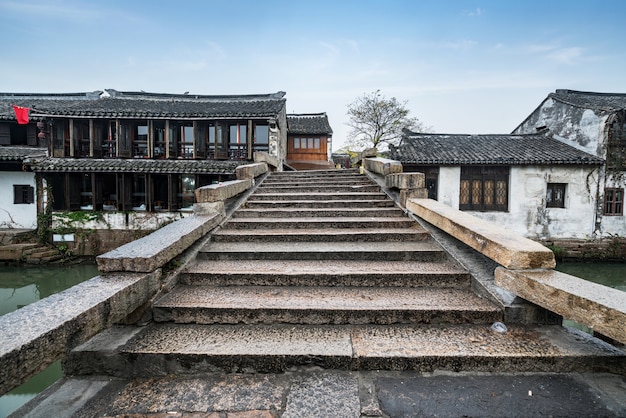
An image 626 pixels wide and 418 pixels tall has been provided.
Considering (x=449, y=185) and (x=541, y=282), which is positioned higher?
(x=449, y=185)

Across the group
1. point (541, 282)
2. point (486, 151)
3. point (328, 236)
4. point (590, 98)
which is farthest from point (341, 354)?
point (590, 98)

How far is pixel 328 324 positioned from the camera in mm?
2621

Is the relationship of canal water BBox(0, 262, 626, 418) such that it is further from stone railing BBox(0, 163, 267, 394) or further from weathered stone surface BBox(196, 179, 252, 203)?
stone railing BBox(0, 163, 267, 394)

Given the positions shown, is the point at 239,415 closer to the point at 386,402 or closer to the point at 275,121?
the point at 386,402

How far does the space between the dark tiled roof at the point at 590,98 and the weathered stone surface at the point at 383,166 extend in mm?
13331

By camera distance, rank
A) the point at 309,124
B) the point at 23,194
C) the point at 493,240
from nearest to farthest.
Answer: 1. the point at 493,240
2. the point at 23,194
3. the point at 309,124

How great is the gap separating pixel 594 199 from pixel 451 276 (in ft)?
50.0

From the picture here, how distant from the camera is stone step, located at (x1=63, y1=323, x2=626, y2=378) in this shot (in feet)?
6.91

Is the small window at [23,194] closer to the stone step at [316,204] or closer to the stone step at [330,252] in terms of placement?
the stone step at [316,204]

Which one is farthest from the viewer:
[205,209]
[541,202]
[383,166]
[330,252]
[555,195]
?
[555,195]

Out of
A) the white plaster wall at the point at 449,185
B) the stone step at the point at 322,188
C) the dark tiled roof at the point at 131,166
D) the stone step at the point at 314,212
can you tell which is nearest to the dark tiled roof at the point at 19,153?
the dark tiled roof at the point at 131,166

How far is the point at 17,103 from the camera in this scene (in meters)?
17.2

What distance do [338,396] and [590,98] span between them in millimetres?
22263

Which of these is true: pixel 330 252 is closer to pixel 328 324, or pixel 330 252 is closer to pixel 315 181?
pixel 328 324
